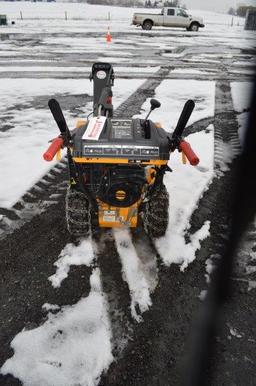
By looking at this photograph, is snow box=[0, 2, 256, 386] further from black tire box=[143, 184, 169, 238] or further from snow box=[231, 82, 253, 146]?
black tire box=[143, 184, 169, 238]

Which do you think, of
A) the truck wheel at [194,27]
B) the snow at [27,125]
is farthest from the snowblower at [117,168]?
the truck wheel at [194,27]

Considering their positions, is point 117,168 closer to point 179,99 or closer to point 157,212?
point 157,212

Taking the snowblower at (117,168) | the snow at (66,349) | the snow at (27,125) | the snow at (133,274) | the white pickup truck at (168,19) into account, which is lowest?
the snow at (66,349)

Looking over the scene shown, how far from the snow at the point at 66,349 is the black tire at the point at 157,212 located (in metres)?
0.98

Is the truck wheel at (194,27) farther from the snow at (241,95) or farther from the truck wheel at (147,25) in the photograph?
the snow at (241,95)

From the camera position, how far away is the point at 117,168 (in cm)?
293

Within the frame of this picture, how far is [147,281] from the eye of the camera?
298 centimetres

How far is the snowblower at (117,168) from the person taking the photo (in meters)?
2.72

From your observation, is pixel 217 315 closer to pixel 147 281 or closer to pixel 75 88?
pixel 147 281

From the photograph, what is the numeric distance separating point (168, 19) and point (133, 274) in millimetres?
27505

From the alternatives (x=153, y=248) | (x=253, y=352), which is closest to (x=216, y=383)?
(x=253, y=352)

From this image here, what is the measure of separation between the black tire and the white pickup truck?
1032 inches

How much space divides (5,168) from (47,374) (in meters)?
3.44

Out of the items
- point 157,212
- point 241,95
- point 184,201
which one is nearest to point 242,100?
point 241,95
